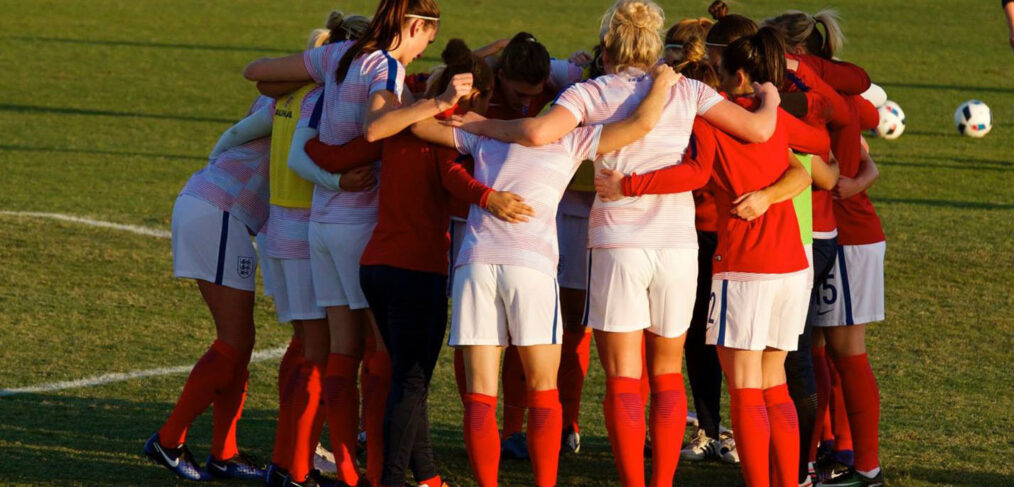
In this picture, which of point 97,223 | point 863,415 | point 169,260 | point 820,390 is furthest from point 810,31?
point 97,223

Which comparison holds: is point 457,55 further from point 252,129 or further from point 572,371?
point 572,371

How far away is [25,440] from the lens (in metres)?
6.66

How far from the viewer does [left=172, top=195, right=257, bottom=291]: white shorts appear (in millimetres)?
6156

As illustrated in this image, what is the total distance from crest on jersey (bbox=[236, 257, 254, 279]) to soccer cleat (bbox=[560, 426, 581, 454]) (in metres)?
1.63

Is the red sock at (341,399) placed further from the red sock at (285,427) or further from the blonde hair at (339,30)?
the blonde hair at (339,30)

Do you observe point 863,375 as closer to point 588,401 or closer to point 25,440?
point 588,401

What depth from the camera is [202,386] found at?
6.18m

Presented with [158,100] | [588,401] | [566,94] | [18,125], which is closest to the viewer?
[566,94]

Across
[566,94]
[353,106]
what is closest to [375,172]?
[353,106]

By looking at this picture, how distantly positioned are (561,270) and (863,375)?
1.38 meters

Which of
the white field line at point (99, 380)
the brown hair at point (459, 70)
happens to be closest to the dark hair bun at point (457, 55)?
the brown hair at point (459, 70)

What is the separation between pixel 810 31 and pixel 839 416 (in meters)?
1.70

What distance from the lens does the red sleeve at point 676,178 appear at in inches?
209

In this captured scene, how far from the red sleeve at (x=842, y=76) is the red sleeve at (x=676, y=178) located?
1.15 m
